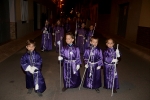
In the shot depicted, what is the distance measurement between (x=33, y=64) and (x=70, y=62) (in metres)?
0.95

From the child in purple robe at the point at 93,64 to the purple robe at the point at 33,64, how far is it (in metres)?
1.22

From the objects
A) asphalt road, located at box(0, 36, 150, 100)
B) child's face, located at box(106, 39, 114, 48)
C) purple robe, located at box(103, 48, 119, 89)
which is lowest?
asphalt road, located at box(0, 36, 150, 100)

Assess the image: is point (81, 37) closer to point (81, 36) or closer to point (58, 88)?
point (81, 36)

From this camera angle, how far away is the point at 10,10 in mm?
13000

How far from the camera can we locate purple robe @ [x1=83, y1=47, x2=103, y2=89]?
4.47 meters

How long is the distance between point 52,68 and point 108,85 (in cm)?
264

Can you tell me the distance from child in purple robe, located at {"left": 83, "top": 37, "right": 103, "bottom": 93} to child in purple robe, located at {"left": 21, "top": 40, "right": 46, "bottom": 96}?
1231 millimetres

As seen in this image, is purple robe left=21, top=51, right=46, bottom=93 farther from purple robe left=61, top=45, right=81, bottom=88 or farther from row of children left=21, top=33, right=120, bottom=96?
purple robe left=61, top=45, right=81, bottom=88

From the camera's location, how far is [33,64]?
163 inches

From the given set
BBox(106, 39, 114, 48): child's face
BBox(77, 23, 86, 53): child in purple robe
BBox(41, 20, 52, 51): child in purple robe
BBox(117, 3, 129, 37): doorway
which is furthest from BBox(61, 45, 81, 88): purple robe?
BBox(117, 3, 129, 37): doorway

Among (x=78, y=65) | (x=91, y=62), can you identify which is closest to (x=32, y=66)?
(x=78, y=65)

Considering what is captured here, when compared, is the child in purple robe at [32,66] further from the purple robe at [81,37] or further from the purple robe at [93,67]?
the purple robe at [81,37]

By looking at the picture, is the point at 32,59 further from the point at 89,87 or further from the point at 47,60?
the point at 47,60

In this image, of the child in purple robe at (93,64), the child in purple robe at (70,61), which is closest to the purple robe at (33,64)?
the child in purple robe at (70,61)
